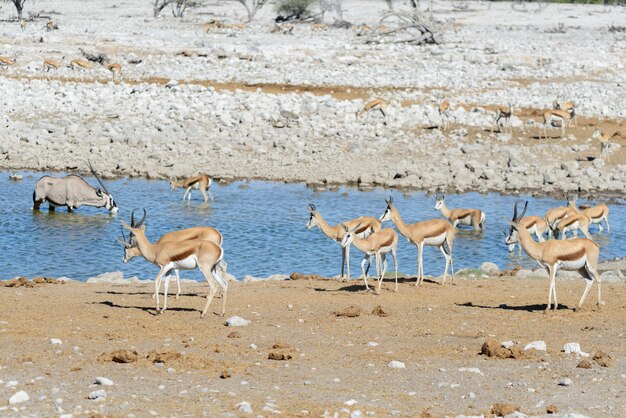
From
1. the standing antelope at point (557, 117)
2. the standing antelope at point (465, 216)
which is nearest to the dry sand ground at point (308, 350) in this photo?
the standing antelope at point (465, 216)

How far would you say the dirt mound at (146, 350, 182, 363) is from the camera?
9461mm

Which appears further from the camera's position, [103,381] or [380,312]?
[380,312]

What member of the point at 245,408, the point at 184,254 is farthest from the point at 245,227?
the point at 245,408

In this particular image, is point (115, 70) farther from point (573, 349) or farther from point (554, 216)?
point (573, 349)

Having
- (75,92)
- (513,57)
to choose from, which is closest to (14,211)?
(75,92)

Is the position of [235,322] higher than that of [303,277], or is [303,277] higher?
[235,322]

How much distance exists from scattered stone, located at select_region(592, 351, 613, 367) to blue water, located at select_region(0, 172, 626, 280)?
672cm

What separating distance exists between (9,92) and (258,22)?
2625 centimetres

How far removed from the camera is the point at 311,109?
2830cm

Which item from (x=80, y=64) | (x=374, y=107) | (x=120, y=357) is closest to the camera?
(x=120, y=357)

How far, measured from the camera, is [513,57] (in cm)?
3788

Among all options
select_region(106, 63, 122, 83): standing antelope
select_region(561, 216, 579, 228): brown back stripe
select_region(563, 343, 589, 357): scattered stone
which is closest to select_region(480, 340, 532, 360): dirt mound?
select_region(563, 343, 589, 357): scattered stone

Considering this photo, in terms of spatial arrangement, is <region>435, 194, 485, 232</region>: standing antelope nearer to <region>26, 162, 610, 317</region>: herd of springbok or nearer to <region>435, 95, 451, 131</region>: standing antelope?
<region>26, 162, 610, 317</region>: herd of springbok

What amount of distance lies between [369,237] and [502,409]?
5803 mm
